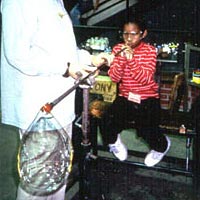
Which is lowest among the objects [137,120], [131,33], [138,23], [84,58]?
[137,120]

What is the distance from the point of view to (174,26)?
623cm

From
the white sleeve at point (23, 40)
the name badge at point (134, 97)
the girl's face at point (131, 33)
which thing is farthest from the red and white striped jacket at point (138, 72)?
the white sleeve at point (23, 40)

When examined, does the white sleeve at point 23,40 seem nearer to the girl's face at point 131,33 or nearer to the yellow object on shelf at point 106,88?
the girl's face at point 131,33

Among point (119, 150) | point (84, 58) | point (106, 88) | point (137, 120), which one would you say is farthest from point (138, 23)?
point (106, 88)

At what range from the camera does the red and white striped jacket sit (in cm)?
378

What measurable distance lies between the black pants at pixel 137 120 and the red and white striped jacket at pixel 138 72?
108 millimetres

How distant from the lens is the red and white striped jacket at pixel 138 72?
3775mm

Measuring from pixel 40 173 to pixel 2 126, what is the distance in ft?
8.41

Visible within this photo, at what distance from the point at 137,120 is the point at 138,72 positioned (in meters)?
0.61

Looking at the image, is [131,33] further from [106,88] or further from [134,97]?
[106,88]

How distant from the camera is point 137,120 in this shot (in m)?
4.00

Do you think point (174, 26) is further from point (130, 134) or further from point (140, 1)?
point (130, 134)

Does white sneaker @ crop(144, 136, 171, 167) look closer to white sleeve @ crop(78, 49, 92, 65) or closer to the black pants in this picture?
the black pants

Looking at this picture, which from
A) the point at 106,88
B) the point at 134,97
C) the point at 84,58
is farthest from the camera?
the point at 106,88
